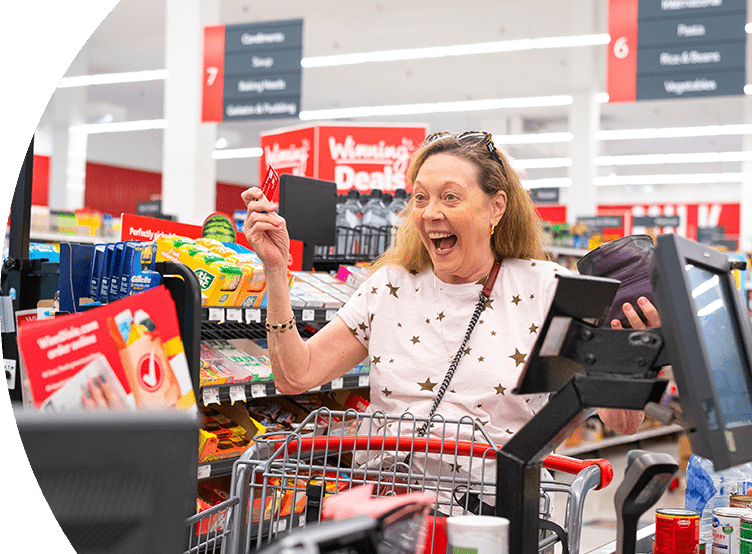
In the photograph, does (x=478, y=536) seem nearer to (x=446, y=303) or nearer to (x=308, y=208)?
(x=446, y=303)

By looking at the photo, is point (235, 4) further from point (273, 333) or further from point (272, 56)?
point (273, 333)

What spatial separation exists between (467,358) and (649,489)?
0.88 m

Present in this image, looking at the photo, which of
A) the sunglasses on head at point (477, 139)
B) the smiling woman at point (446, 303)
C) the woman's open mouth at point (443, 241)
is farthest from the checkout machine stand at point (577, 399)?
the sunglasses on head at point (477, 139)

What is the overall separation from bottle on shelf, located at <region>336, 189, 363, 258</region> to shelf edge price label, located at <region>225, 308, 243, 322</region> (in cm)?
141

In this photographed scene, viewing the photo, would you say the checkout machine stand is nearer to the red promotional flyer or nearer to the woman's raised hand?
the red promotional flyer

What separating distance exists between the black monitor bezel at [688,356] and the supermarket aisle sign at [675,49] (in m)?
6.33

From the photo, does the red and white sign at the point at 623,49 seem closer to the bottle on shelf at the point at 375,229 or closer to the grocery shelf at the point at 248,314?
the bottle on shelf at the point at 375,229

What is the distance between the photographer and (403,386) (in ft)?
6.79

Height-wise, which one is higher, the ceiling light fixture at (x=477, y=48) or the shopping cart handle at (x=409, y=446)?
the ceiling light fixture at (x=477, y=48)

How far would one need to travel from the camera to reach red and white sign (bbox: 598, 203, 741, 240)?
23000mm

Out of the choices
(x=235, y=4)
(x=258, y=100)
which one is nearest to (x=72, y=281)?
(x=258, y=100)

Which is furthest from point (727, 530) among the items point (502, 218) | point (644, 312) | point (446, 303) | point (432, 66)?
point (432, 66)

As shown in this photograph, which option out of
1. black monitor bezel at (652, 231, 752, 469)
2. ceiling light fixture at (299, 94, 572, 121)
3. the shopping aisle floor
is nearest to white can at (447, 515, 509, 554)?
black monitor bezel at (652, 231, 752, 469)

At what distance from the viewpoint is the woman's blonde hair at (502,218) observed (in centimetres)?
215
